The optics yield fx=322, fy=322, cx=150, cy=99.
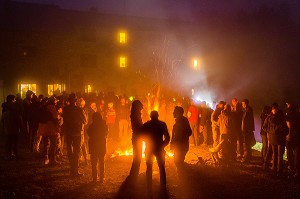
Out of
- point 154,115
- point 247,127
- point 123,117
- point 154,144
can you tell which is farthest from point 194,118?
point 154,144

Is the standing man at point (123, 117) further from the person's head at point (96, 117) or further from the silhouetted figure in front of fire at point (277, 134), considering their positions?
the silhouetted figure in front of fire at point (277, 134)

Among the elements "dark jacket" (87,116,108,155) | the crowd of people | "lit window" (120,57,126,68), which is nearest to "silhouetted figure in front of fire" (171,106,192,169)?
the crowd of people

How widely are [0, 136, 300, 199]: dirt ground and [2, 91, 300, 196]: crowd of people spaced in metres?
0.43

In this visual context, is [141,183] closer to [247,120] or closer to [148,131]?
[148,131]

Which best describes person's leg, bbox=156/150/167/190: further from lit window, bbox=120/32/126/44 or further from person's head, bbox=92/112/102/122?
lit window, bbox=120/32/126/44

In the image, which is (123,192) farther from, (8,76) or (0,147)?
(8,76)

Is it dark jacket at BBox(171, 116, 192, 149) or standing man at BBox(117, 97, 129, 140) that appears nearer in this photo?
dark jacket at BBox(171, 116, 192, 149)

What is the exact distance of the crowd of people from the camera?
917cm

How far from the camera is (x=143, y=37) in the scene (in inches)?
1715

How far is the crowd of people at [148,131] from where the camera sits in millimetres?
9172

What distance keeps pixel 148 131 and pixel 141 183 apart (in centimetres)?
174

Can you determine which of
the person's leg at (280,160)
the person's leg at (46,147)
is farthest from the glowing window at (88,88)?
the person's leg at (280,160)

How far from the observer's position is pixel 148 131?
8844mm

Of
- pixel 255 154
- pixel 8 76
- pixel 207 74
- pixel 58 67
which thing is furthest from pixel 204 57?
pixel 255 154
